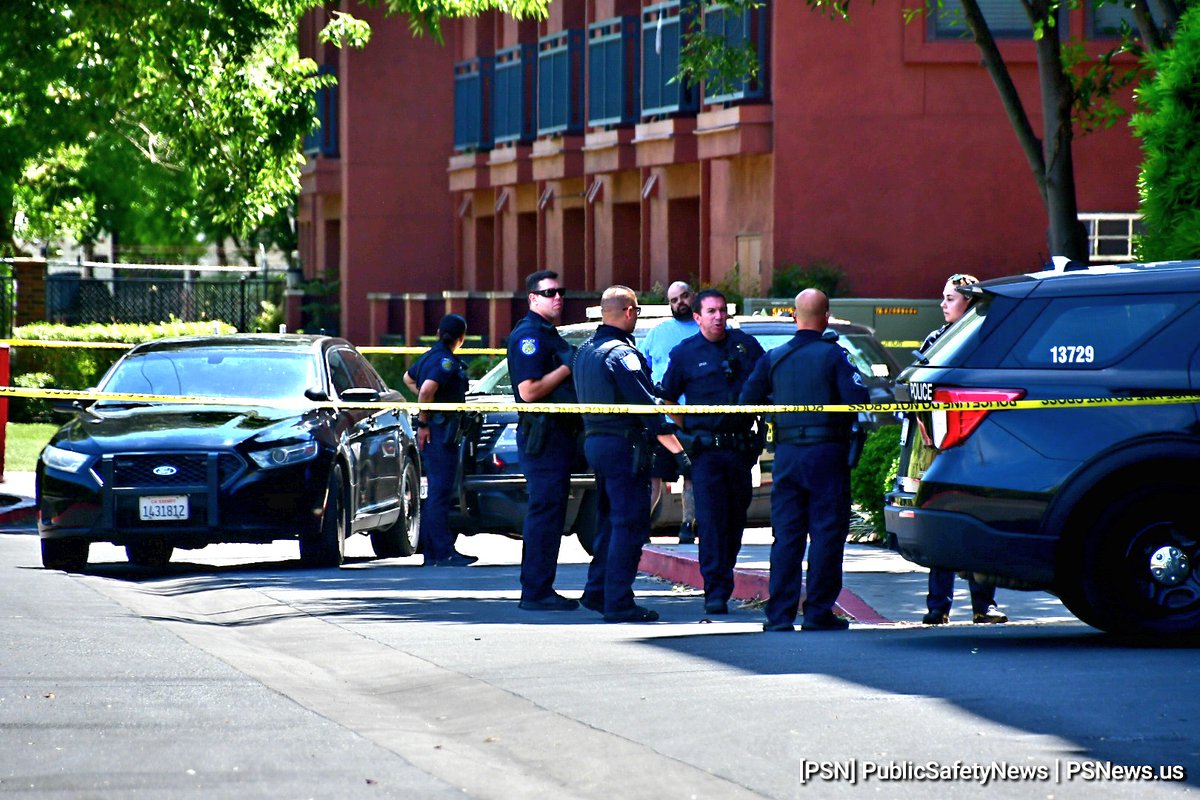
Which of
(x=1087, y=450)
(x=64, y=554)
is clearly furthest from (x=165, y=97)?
(x=1087, y=450)

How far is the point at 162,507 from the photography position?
1398 centimetres

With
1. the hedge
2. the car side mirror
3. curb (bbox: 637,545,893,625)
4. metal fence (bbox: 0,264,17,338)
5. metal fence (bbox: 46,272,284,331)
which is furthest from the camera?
metal fence (bbox: 46,272,284,331)

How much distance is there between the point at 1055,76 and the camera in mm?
18156

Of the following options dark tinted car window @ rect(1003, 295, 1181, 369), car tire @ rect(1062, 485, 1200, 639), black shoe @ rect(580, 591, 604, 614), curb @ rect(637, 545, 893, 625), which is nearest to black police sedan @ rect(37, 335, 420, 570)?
curb @ rect(637, 545, 893, 625)

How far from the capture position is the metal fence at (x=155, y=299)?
1436 inches

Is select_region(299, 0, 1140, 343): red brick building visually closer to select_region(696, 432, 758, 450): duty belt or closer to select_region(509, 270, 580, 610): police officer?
select_region(509, 270, 580, 610): police officer

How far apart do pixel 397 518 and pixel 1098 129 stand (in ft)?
43.6

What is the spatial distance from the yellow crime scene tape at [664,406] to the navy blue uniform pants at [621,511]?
8.9 inches

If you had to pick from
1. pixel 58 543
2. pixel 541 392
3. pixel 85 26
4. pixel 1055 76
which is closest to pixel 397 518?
pixel 58 543

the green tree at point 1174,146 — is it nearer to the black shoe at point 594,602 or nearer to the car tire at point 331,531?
the black shoe at point 594,602

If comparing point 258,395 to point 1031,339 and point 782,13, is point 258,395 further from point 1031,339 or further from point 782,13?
point 782,13

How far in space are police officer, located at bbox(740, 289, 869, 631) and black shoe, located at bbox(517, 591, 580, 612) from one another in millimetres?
1572

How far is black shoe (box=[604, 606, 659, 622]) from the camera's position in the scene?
1184 centimetres

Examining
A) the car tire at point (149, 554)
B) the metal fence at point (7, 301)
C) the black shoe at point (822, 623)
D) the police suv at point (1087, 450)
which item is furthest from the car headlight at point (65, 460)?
the metal fence at point (7, 301)
